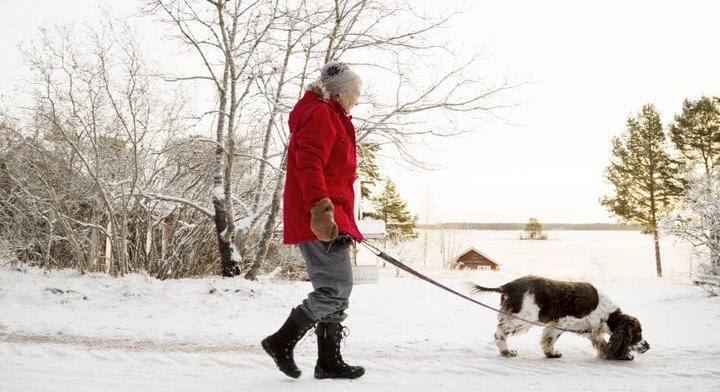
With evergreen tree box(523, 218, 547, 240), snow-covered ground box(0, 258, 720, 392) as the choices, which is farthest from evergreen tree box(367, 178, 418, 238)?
snow-covered ground box(0, 258, 720, 392)

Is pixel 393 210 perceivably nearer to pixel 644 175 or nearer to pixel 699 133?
pixel 644 175

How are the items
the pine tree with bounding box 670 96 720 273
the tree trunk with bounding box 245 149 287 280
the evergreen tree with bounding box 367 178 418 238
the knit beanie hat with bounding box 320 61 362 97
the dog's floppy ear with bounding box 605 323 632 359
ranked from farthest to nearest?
the evergreen tree with bounding box 367 178 418 238 < the pine tree with bounding box 670 96 720 273 < the tree trunk with bounding box 245 149 287 280 < the dog's floppy ear with bounding box 605 323 632 359 < the knit beanie hat with bounding box 320 61 362 97

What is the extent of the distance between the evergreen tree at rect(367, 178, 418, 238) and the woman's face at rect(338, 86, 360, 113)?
42.1m

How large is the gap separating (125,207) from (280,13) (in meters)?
4.65

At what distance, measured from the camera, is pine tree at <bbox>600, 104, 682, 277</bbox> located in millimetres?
30250

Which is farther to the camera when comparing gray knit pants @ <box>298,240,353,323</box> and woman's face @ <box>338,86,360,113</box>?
woman's face @ <box>338,86,360,113</box>

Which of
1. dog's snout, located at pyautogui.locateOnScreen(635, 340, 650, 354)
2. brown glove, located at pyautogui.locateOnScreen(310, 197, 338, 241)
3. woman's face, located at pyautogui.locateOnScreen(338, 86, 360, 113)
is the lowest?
dog's snout, located at pyautogui.locateOnScreen(635, 340, 650, 354)

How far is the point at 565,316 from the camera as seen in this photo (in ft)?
13.2

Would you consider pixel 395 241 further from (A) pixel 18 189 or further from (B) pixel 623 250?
(A) pixel 18 189

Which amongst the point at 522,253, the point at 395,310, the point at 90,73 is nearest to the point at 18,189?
the point at 90,73

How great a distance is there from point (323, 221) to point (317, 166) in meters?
0.31

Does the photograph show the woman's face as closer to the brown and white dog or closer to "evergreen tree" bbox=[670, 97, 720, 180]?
the brown and white dog

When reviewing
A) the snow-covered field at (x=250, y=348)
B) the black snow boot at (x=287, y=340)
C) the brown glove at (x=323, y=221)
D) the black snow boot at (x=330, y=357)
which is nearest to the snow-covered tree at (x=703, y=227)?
the snow-covered field at (x=250, y=348)

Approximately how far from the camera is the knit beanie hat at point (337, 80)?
124 inches
